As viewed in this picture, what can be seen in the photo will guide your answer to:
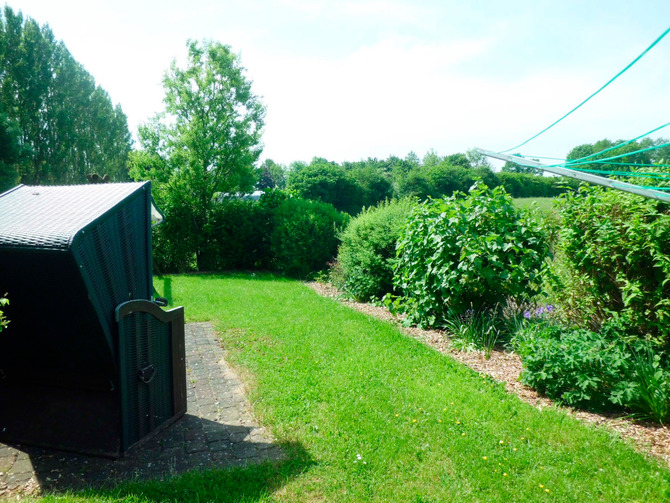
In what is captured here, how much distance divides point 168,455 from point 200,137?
42.2ft

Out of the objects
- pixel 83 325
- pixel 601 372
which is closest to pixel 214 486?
pixel 83 325

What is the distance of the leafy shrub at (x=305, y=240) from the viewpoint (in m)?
12.5

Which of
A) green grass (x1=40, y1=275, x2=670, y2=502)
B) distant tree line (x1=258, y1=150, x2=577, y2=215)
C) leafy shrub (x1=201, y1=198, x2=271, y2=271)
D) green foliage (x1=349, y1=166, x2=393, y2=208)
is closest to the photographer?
green grass (x1=40, y1=275, x2=670, y2=502)

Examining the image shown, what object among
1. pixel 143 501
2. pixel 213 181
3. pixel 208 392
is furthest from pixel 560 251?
pixel 213 181

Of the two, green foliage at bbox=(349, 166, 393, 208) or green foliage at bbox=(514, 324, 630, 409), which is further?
green foliage at bbox=(349, 166, 393, 208)

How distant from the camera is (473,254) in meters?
5.52

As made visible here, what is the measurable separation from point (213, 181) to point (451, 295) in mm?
11014

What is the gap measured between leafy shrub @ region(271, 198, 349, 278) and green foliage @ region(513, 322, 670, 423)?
851cm

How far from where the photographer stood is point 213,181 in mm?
14750

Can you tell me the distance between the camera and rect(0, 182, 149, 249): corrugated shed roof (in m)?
2.44

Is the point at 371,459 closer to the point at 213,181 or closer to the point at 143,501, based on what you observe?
the point at 143,501

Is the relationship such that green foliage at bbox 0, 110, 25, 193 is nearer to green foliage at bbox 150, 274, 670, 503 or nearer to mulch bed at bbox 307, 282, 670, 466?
green foliage at bbox 150, 274, 670, 503

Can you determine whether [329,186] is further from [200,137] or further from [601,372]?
[601,372]

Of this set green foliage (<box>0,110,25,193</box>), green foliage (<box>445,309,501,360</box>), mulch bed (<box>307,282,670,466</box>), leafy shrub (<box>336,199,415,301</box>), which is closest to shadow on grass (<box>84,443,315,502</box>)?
mulch bed (<box>307,282,670,466</box>)
